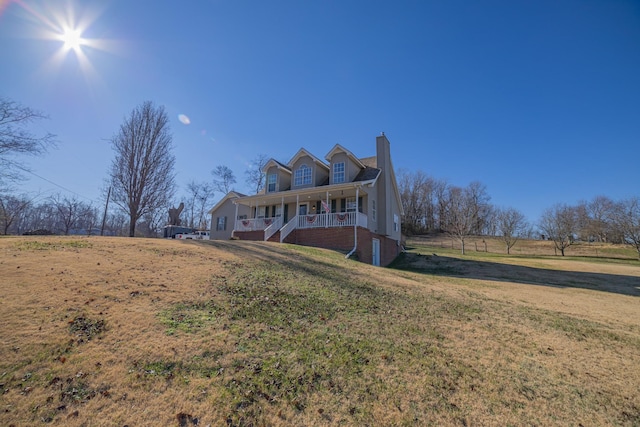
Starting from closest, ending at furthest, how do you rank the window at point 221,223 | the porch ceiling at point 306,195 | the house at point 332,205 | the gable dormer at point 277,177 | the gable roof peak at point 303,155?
the house at point 332,205 < the porch ceiling at point 306,195 < the gable roof peak at point 303,155 < the gable dormer at point 277,177 < the window at point 221,223

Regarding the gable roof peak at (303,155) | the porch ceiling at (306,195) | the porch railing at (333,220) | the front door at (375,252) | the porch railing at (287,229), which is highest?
the gable roof peak at (303,155)

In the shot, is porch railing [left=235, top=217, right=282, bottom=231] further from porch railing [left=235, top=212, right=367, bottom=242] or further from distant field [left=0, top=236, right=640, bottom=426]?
distant field [left=0, top=236, right=640, bottom=426]

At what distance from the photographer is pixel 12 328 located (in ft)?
13.1

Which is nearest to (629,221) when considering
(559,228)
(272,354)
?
(559,228)

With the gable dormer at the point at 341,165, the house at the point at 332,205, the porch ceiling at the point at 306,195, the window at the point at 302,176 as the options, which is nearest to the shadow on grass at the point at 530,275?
the house at the point at 332,205

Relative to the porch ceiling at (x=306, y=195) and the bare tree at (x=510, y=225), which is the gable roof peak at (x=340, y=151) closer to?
the porch ceiling at (x=306, y=195)

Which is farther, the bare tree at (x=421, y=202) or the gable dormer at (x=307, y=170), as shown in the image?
the bare tree at (x=421, y=202)

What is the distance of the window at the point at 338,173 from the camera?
20969 millimetres

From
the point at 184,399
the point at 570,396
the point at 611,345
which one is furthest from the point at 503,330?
the point at 184,399

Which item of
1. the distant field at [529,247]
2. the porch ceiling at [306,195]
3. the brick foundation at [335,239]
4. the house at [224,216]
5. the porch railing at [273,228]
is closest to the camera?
the brick foundation at [335,239]

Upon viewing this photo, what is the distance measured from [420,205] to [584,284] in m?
43.6

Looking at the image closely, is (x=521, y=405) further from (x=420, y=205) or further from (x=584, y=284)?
(x=420, y=205)

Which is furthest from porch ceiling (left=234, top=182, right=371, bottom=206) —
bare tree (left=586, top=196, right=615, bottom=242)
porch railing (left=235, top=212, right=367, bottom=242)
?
bare tree (left=586, top=196, right=615, bottom=242)

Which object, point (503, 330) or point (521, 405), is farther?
point (503, 330)
